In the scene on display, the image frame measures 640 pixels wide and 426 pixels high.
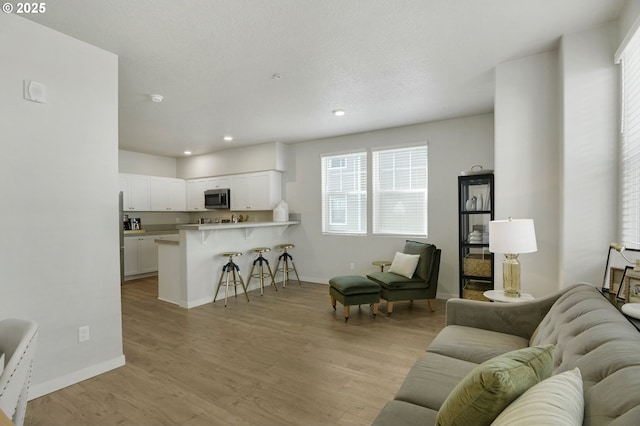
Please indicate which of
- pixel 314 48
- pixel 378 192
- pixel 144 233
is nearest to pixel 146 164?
pixel 144 233

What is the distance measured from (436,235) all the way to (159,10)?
4.35m

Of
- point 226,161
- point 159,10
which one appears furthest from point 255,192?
point 159,10

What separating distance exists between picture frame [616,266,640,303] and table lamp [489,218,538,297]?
25.2 inches

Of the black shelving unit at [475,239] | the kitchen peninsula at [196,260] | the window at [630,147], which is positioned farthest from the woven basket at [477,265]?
the kitchen peninsula at [196,260]

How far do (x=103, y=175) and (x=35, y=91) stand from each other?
706 millimetres

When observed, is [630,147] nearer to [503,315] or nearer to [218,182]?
[503,315]

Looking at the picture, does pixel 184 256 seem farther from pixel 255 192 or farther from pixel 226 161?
pixel 226 161

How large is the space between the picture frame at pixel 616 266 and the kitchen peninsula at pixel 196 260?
13.9ft

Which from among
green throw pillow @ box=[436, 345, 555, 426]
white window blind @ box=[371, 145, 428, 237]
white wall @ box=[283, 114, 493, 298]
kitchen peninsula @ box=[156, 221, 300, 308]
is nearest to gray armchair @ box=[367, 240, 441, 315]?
white wall @ box=[283, 114, 493, 298]

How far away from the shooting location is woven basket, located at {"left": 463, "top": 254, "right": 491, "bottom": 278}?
3.65 metres

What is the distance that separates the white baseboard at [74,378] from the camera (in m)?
2.29

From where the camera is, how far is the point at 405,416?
133cm

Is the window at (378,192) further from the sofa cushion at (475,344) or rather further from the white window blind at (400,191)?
the sofa cushion at (475,344)

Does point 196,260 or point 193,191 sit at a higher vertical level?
point 193,191
